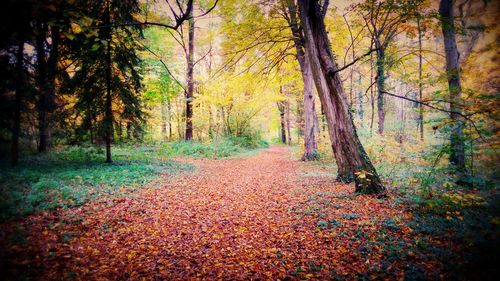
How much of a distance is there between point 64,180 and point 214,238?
213 inches

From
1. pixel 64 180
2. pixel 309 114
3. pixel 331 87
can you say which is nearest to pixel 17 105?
pixel 64 180

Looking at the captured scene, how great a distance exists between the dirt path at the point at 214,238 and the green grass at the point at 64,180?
19.5 inches

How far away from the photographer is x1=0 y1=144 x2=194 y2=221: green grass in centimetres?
371

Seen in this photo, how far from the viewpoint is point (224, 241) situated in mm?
3977

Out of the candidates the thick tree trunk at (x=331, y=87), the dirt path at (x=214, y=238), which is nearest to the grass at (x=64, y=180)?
the dirt path at (x=214, y=238)

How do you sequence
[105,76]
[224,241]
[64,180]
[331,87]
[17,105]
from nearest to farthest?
[17,105], [224,241], [331,87], [64,180], [105,76]

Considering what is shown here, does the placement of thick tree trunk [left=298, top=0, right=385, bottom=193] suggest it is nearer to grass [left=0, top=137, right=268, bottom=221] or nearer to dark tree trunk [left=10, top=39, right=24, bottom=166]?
dark tree trunk [left=10, top=39, right=24, bottom=166]

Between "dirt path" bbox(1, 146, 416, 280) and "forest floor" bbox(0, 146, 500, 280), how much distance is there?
0.6 inches

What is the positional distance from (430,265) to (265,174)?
727 cm

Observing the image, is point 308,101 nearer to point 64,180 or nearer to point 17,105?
point 64,180

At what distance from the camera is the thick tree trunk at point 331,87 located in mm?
5930

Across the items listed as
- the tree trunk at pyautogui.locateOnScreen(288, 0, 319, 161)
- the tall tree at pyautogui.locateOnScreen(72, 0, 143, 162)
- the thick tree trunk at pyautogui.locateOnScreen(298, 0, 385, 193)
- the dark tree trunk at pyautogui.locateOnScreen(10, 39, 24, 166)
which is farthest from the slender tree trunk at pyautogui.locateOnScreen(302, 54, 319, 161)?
the dark tree trunk at pyautogui.locateOnScreen(10, 39, 24, 166)

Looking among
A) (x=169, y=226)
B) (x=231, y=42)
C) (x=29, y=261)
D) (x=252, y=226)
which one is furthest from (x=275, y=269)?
A: (x=231, y=42)

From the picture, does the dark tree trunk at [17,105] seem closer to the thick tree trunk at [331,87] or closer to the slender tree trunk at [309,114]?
the thick tree trunk at [331,87]
